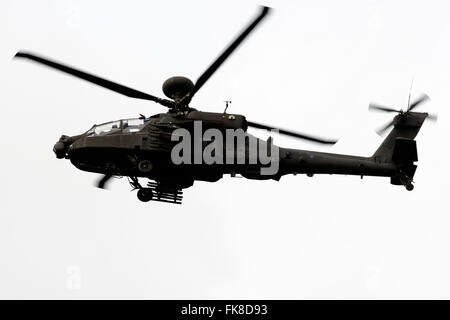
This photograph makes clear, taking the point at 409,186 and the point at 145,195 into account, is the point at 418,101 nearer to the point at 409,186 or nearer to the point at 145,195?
the point at 409,186

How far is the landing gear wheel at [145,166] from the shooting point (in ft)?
73.8

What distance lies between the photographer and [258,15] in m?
19.1

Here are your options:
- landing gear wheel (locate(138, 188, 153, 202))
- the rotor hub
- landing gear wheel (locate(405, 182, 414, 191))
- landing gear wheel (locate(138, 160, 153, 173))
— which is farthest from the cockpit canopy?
landing gear wheel (locate(405, 182, 414, 191))

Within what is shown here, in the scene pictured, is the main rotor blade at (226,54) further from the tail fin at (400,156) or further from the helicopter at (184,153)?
the tail fin at (400,156)

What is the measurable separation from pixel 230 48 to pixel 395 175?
8.45m

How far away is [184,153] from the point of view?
2262 centimetres

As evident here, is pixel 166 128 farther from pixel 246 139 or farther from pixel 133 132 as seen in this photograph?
pixel 246 139

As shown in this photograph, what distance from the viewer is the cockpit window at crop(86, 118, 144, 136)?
2316 centimetres

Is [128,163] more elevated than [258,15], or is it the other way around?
[258,15]

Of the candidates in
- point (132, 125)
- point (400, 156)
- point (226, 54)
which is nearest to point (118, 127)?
point (132, 125)

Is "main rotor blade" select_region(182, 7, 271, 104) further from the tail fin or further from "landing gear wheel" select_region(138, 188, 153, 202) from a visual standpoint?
the tail fin

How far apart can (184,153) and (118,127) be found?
2.81 meters
